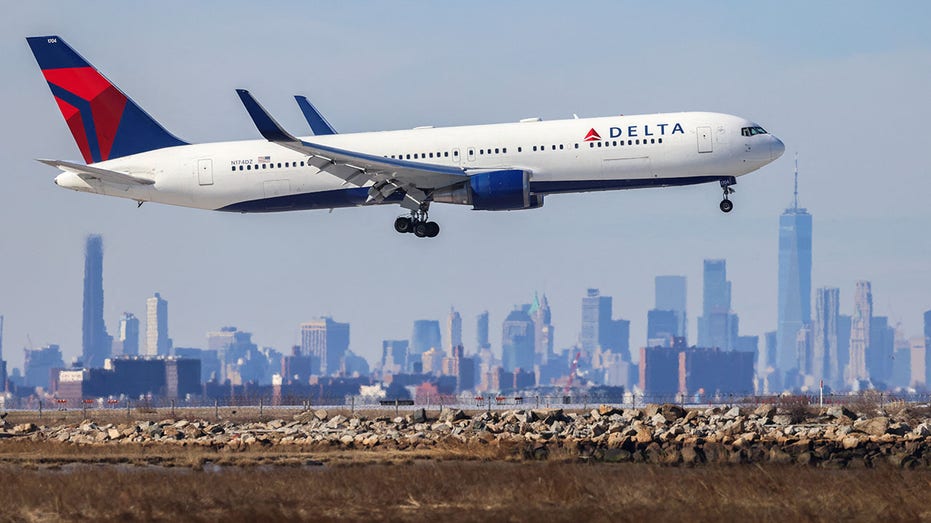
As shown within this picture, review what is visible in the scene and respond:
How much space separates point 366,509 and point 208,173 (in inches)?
1383

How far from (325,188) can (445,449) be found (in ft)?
61.7

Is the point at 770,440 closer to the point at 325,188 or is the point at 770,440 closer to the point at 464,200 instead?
the point at 464,200

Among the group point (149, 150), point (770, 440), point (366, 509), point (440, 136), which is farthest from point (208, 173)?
point (366, 509)

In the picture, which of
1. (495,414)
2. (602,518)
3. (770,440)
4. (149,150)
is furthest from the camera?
(149,150)

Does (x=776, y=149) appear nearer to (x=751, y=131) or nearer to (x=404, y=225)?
(x=751, y=131)

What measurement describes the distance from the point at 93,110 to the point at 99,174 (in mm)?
5245

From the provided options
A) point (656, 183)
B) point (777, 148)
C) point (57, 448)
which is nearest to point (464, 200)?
point (656, 183)

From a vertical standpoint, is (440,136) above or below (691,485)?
above

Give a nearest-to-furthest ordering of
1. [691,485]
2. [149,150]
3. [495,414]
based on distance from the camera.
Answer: [691,485], [495,414], [149,150]

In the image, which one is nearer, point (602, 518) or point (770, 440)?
point (602, 518)

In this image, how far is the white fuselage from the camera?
59.0 m

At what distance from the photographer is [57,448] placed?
4966 centimetres

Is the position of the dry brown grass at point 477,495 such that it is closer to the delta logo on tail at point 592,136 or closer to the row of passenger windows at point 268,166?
the delta logo on tail at point 592,136

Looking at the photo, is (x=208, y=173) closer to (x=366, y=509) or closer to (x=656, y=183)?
(x=656, y=183)
